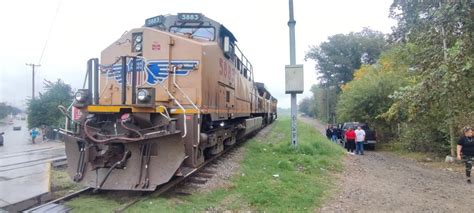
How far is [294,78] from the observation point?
1370cm

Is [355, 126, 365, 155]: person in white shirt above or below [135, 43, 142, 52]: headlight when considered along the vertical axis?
below

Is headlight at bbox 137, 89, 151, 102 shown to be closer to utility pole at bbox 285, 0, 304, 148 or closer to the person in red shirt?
utility pole at bbox 285, 0, 304, 148

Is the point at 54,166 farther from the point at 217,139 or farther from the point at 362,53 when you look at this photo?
the point at 362,53

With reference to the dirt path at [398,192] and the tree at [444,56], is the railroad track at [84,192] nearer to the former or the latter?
the dirt path at [398,192]

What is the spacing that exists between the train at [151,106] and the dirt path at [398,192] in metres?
2.81

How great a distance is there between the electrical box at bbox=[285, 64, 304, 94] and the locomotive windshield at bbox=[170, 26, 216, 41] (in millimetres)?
5113

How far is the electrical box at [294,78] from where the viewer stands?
1367 cm

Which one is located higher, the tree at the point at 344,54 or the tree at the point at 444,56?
the tree at the point at 344,54

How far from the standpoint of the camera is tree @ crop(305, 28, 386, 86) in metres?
51.8

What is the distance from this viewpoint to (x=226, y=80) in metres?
10.3

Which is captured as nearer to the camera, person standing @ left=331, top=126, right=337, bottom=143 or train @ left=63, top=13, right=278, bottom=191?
train @ left=63, top=13, right=278, bottom=191

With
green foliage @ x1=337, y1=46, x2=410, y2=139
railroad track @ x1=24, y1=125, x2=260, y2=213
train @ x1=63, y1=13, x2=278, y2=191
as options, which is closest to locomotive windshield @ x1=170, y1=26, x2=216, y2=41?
train @ x1=63, y1=13, x2=278, y2=191

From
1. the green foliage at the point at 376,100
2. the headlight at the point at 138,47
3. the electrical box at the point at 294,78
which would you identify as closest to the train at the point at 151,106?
the headlight at the point at 138,47

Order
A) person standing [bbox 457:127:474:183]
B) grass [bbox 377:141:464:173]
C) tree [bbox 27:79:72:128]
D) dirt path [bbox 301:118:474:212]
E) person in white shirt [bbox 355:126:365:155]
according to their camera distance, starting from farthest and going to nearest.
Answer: tree [bbox 27:79:72:128] < person in white shirt [bbox 355:126:365:155] < grass [bbox 377:141:464:173] < person standing [bbox 457:127:474:183] < dirt path [bbox 301:118:474:212]
